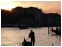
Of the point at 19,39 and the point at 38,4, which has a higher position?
the point at 38,4

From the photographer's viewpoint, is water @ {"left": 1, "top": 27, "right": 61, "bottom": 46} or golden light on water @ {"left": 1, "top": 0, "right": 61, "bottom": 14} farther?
water @ {"left": 1, "top": 27, "right": 61, "bottom": 46}

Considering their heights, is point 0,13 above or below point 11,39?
above

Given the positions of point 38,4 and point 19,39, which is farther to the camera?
point 19,39

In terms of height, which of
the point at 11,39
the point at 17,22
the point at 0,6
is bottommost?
the point at 11,39

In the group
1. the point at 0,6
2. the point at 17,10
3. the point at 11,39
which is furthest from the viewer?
the point at 11,39

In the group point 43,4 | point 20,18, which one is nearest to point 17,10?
point 20,18

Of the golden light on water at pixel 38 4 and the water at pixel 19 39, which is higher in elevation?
the golden light on water at pixel 38 4

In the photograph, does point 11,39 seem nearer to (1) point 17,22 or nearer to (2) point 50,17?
(1) point 17,22

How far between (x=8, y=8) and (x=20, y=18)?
464 mm

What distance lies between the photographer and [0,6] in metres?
4.94

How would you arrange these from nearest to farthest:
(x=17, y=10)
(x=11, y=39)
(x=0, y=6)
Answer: (x=0, y=6) → (x=17, y=10) → (x=11, y=39)

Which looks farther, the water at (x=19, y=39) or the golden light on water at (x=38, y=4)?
the water at (x=19, y=39)

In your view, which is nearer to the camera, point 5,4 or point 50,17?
point 5,4

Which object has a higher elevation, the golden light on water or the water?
the golden light on water
